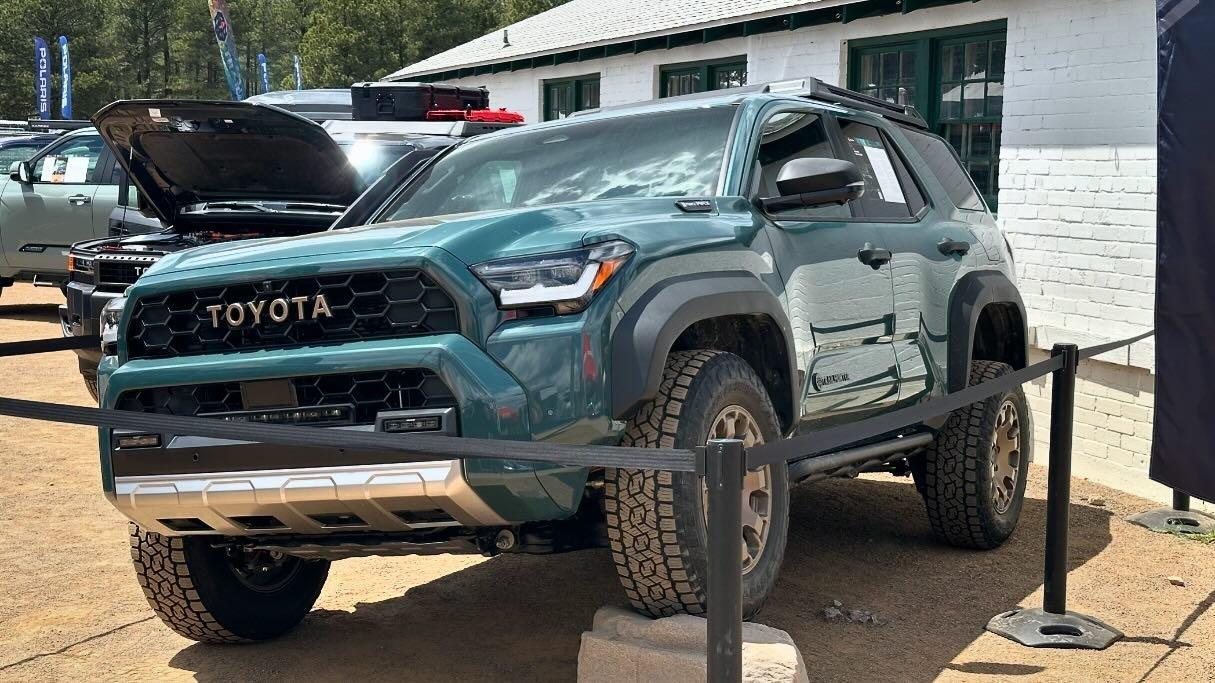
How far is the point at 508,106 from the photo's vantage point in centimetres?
1984

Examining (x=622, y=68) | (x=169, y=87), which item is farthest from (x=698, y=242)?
(x=169, y=87)

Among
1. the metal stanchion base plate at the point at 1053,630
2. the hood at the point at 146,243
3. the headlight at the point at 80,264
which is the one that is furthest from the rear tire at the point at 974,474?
the headlight at the point at 80,264

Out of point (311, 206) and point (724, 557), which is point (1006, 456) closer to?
point (724, 557)

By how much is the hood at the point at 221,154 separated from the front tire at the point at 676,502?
3831 millimetres

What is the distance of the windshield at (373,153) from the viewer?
29.0ft

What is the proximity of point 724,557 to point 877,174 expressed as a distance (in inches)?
129

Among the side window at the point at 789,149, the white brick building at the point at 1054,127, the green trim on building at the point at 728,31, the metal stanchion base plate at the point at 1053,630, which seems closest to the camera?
the metal stanchion base plate at the point at 1053,630

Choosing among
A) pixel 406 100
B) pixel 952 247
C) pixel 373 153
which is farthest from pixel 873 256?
pixel 406 100

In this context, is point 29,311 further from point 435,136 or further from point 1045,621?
point 1045,621

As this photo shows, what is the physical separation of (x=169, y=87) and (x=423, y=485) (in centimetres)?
7213

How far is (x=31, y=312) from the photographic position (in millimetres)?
16656

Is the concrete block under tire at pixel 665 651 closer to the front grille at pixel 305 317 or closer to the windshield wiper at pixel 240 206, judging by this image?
the front grille at pixel 305 317

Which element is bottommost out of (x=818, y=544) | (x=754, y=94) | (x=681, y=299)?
(x=818, y=544)

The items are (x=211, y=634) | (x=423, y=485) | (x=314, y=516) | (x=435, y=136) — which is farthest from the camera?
(x=435, y=136)
